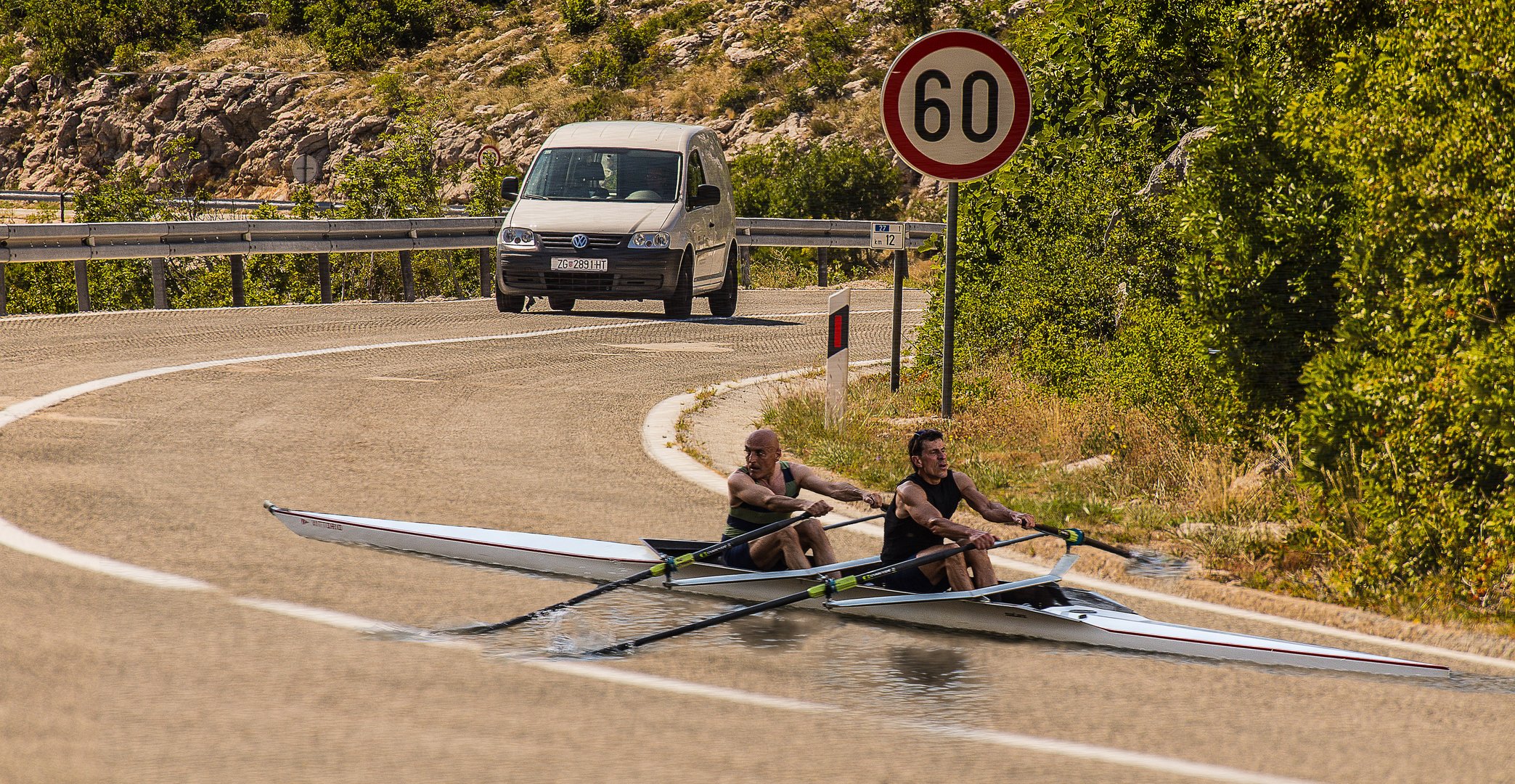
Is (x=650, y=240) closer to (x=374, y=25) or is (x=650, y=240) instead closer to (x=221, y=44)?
(x=374, y=25)

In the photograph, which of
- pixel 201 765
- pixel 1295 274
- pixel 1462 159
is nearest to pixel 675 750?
pixel 201 765

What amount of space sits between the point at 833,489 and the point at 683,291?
12.0 m

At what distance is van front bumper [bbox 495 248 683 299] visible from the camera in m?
18.2

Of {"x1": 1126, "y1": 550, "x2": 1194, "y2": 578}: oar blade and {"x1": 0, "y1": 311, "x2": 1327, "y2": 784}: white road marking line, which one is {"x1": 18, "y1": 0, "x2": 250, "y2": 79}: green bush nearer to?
{"x1": 0, "y1": 311, "x2": 1327, "y2": 784}: white road marking line

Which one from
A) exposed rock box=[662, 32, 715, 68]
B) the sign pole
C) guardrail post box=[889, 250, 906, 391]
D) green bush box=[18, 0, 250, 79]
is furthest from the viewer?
green bush box=[18, 0, 250, 79]

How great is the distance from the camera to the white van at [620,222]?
18.2m

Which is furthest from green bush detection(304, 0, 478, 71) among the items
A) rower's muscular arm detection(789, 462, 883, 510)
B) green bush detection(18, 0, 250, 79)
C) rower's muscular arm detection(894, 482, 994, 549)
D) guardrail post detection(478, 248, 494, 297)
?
rower's muscular arm detection(894, 482, 994, 549)

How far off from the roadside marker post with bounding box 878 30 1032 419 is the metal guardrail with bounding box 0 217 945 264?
5538 millimetres

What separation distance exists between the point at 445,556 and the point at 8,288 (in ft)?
73.9

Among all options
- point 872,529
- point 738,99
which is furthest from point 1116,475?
point 738,99

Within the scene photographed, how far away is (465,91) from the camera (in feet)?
209

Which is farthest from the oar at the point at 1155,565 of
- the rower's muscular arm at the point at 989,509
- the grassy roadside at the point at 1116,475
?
the rower's muscular arm at the point at 989,509

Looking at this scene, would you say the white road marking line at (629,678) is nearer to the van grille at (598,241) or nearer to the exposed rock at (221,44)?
the van grille at (598,241)

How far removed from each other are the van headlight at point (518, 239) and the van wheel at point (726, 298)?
2844 millimetres
